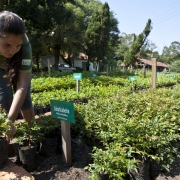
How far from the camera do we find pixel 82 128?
2213mm

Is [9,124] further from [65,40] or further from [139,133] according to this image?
[65,40]

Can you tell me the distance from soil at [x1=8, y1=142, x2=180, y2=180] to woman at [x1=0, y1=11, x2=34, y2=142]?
0.43 meters

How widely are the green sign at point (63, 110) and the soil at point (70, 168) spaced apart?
48cm

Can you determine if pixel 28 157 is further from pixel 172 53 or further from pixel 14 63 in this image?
pixel 172 53

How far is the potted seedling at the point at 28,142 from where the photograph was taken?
1742mm

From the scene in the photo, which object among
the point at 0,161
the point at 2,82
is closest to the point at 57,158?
the point at 0,161

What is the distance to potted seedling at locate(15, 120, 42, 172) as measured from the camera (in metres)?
1.74

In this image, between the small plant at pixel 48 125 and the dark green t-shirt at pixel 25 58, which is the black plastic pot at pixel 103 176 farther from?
the dark green t-shirt at pixel 25 58

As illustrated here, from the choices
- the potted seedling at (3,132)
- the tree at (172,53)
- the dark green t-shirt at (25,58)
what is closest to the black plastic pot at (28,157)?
the potted seedling at (3,132)

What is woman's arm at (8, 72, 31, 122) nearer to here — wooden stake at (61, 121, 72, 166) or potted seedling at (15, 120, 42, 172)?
potted seedling at (15, 120, 42, 172)

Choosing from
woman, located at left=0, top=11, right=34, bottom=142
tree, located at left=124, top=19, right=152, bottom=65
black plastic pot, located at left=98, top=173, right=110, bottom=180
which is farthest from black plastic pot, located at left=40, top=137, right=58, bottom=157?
tree, located at left=124, top=19, right=152, bottom=65

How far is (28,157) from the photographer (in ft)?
5.72

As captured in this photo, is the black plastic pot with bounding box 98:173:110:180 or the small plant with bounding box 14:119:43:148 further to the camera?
the small plant with bounding box 14:119:43:148

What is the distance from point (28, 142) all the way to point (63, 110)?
1.69 feet
